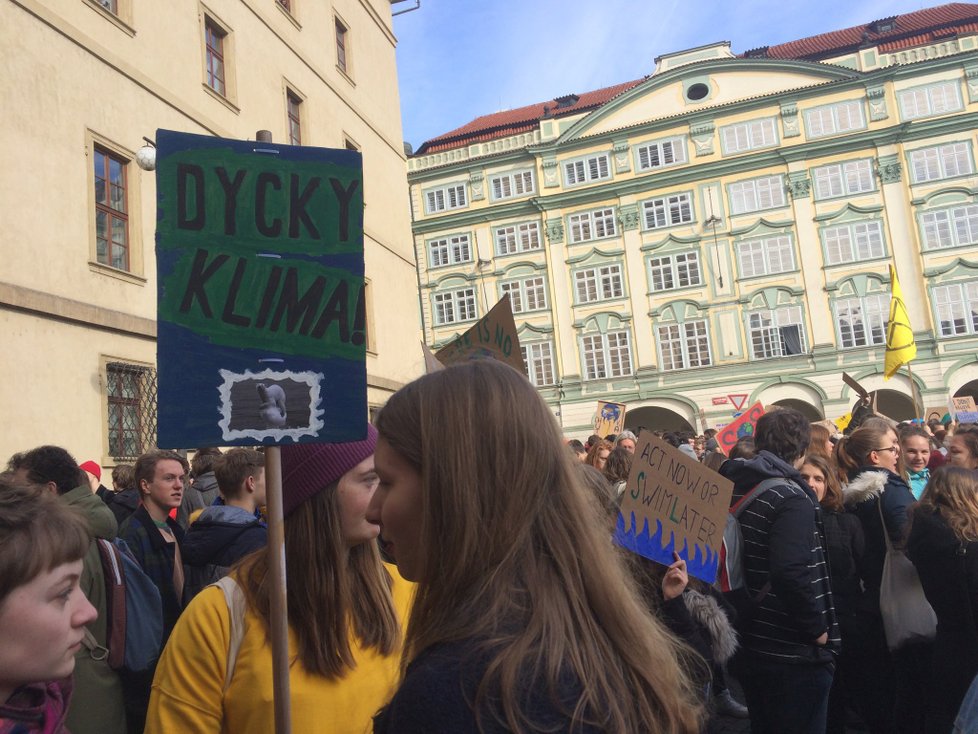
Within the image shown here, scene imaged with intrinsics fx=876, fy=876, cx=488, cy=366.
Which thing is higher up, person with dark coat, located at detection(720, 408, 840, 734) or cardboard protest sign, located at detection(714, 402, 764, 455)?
cardboard protest sign, located at detection(714, 402, 764, 455)

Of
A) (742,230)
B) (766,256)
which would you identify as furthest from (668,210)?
(766,256)

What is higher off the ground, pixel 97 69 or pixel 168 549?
pixel 97 69

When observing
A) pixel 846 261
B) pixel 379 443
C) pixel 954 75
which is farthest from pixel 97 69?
pixel 954 75

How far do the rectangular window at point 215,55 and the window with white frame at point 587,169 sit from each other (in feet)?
82.4

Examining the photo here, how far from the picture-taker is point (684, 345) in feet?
119

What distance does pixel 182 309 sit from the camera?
230 cm

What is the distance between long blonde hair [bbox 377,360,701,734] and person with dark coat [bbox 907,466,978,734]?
320cm

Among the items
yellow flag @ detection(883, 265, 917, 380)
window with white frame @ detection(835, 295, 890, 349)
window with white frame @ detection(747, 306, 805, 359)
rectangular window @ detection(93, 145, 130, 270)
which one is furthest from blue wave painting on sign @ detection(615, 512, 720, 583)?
window with white frame @ detection(835, 295, 890, 349)

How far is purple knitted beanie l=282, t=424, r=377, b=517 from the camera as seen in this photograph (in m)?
2.34

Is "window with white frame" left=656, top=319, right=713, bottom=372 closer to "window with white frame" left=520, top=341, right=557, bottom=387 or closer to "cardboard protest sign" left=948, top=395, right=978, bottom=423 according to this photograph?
"window with white frame" left=520, top=341, right=557, bottom=387

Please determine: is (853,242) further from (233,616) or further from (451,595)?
(451,595)

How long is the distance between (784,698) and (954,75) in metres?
37.2

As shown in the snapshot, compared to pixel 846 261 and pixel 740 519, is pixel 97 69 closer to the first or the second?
pixel 740 519

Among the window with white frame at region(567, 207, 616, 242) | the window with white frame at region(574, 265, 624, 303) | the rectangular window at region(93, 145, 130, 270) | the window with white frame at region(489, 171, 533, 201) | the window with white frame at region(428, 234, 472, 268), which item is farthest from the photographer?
the window with white frame at region(428, 234, 472, 268)
